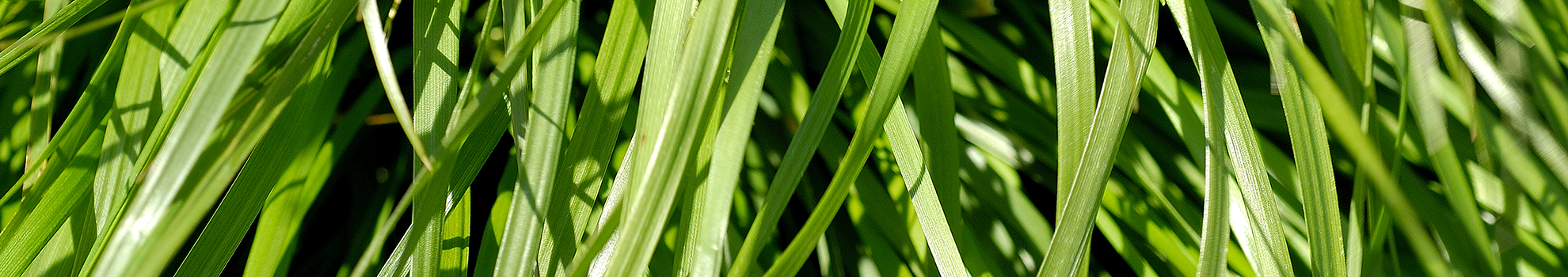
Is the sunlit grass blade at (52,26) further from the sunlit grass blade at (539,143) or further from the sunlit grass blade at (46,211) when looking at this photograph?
the sunlit grass blade at (539,143)

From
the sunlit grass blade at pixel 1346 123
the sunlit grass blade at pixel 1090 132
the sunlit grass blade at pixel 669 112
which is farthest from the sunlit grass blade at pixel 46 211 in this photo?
the sunlit grass blade at pixel 1346 123

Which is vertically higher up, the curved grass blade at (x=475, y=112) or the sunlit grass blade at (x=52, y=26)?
the sunlit grass blade at (x=52, y=26)

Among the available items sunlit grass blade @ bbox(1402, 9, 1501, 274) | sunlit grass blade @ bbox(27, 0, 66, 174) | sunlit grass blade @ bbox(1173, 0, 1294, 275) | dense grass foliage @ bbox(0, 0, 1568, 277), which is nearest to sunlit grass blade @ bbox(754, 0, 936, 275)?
dense grass foliage @ bbox(0, 0, 1568, 277)

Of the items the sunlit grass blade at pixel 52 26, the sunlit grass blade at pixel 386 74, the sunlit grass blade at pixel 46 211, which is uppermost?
the sunlit grass blade at pixel 52 26

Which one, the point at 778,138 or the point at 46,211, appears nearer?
the point at 46,211

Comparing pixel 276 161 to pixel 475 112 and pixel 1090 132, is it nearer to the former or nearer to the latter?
pixel 475 112

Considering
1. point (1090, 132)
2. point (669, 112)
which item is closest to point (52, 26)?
point (669, 112)

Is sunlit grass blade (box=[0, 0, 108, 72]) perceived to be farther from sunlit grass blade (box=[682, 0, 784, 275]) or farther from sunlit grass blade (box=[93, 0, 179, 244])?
sunlit grass blade (box=[682, 0, 784, 275])
